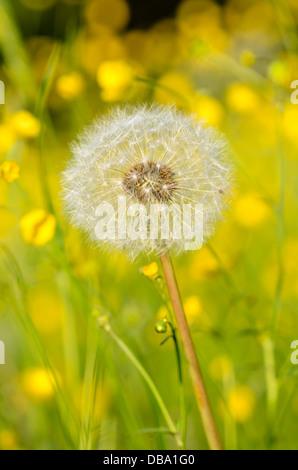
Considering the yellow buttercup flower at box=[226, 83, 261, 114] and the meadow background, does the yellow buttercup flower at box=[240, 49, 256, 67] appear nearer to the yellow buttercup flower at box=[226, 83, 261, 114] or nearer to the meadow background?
the meadow background

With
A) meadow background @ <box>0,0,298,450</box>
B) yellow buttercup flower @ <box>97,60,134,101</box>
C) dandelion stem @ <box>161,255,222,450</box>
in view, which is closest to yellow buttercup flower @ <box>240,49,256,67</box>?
meadow background @ <box>0,0,298,450</box>

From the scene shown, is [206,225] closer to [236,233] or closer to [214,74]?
[236,233]

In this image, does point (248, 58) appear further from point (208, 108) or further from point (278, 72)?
point (208, 108)

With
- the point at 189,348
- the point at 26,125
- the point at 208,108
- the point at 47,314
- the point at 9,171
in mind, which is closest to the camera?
the point at 189,348

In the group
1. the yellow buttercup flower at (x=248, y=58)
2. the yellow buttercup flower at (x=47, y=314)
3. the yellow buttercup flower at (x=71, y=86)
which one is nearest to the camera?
the yellow buttercup flower at (x=248, y=58)

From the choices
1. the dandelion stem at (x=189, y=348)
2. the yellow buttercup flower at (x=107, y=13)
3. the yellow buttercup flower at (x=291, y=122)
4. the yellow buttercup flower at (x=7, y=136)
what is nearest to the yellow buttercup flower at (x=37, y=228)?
the dandelion stem at (x=189, y=348)

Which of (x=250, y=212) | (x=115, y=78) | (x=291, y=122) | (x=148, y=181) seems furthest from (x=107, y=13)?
(x=148, y=181)

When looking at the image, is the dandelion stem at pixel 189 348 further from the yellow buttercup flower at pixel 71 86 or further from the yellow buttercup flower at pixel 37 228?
the yellow buttercup flower at pixel 71 86
